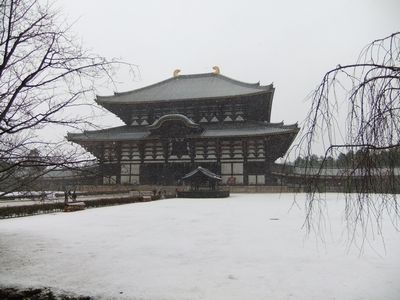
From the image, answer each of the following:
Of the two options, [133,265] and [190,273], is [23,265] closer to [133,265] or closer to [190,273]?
[133,265]

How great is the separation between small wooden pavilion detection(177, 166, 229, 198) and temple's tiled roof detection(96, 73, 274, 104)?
10.1 metres

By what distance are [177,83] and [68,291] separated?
38.0m

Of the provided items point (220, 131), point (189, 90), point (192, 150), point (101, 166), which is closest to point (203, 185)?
point (192, 150)

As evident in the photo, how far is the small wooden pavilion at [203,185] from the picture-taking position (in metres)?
25.6

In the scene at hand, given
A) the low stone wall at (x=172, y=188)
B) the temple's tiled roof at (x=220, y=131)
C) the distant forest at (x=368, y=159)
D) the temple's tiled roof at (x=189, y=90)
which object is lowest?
the low stone wall at (x=172, y=188)

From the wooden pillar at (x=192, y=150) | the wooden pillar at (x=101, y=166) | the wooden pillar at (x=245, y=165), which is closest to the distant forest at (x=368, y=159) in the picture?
the wooden pillar at (x=101, y=166)

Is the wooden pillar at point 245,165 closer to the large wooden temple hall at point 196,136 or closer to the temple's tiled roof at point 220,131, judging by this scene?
the large wooden temple hall at point 196,136

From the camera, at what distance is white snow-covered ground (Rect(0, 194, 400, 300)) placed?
485 cm

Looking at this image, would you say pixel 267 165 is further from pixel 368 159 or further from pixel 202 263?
pixel 368 159

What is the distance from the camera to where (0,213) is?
14.0 metres

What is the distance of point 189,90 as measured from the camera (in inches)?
1497

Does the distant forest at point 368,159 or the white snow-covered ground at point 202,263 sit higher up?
the distant forest at point 368,159

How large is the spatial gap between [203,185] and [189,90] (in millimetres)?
14130

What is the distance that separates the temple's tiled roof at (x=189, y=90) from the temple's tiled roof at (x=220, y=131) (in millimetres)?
3007
